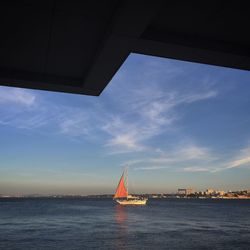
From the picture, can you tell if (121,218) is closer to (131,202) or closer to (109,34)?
(131,202)

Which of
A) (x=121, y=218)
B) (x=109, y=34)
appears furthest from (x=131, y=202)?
(x=109, y=34)

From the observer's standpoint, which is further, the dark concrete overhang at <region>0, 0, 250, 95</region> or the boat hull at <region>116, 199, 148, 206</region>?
the boat hull at <region>116, 199, 148, 206</region>

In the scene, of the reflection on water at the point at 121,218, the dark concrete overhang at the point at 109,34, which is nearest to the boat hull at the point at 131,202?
the reflection on water at the point at 121,218

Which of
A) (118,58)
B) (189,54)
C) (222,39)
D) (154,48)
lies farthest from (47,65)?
(222,39)

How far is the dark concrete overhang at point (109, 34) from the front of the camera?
5.43m

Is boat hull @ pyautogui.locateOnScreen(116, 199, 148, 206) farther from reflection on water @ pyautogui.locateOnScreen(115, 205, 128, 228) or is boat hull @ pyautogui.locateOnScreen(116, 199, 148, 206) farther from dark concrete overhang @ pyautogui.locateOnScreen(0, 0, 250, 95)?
dark concrete overhang @ pyautogui.locateOnScreen(0, 0, 250, 95)

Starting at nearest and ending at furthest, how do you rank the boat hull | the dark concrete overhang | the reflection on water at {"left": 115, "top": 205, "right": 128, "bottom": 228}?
the dark concrete overhang, the reflection on water at {"left": 115, "top": 205, "right": 128, "bottom": 228}, the boat hull

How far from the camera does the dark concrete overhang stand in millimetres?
5426

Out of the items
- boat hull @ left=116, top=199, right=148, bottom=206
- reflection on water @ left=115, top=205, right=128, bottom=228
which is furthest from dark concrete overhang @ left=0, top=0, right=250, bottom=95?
boat hull @ left=116, top=199, right=148, bottom=206

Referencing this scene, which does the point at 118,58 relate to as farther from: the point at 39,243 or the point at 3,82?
the point at 39,243

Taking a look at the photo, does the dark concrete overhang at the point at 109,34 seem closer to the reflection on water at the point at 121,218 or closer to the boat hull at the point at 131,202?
the reflection on water at the point at 121,218

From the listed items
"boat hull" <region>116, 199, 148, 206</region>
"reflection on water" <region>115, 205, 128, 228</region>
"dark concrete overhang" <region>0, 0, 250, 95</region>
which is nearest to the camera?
"dark concrete overhang" <region>0, 0, 250, 95</region>

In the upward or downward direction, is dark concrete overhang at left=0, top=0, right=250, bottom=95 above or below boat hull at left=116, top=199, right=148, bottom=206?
below

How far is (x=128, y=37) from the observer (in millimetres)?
5750
